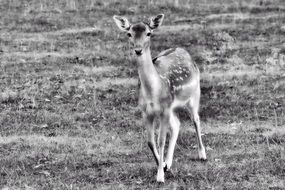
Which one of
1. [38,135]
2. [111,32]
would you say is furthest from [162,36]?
[38,135]

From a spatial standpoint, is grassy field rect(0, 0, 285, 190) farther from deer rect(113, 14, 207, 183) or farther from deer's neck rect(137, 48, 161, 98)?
deer's neck rect(137, 48, 161, 98)

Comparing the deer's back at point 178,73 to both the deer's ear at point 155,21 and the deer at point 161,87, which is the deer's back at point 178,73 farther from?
the deer's ear at point 155,21

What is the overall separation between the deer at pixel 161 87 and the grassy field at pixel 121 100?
1.45 feet

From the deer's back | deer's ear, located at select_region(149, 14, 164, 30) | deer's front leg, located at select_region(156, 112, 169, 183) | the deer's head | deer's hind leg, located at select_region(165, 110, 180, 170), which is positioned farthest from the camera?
the deer's back

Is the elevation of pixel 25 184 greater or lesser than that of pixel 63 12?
greater

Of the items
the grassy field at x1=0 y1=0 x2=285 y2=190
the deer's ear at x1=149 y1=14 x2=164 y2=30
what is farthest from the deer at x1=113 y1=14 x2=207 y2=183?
the grassy field at x1=0 y1=0 x2=285 y2=190

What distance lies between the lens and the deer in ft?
28.9

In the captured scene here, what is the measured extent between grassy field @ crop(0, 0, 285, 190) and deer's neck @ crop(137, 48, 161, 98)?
4.27ft

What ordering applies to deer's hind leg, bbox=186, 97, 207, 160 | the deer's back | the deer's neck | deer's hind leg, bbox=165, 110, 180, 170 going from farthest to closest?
deer's hind leg, bbox=186, 97, 207, 160, the deer's back, deer's hind leg, bbox=165, 110, 180, 170, the deer's neck

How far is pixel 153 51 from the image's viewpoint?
19375mm

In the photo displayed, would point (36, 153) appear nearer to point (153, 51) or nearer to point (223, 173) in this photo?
point (223, 173)

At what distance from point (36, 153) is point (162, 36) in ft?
38.7

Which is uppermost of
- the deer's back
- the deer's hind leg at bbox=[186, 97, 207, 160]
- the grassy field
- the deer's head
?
the deer's head

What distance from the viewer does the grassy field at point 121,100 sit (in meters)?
9.39
